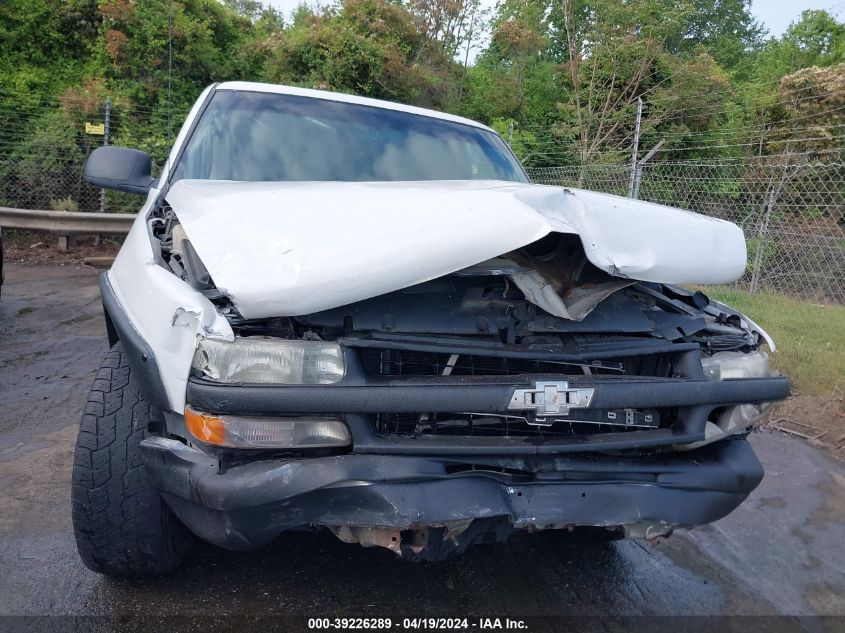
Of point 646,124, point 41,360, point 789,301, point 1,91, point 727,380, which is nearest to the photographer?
point 727,380

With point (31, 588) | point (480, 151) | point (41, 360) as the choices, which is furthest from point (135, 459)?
point (41, 360)

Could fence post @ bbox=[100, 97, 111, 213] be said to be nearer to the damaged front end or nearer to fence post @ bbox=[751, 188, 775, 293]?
fence post @ bbox=[751, 188, 775, 293]

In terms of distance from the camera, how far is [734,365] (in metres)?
2.31

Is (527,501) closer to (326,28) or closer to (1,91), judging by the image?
(1,91)

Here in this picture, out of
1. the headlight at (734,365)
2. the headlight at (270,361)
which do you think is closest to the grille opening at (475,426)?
the headlight at (270,361)

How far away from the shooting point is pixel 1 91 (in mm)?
10891

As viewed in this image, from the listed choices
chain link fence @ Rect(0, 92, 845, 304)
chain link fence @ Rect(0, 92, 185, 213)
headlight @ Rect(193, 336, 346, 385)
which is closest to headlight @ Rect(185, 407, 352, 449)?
headlight @ Rect(193, 336, 346, 385)

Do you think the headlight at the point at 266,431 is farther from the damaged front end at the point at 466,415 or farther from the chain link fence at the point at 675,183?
the chain link fence at the point at 675,183

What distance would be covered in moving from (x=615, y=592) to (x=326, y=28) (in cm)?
1333

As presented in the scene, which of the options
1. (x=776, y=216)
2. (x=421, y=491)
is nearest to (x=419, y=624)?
(x=421, y=491)

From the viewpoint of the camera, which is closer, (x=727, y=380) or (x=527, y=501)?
(x=527, y=501)

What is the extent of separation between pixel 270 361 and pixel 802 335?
17.2ft

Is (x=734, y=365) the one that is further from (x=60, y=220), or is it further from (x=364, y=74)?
(x=364, y=74)

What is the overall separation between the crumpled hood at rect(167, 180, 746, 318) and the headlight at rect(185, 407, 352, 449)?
30 cm
